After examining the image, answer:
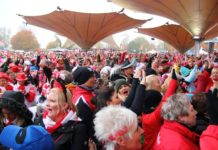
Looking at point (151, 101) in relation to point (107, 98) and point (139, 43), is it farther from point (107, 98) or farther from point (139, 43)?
point (139, 43)

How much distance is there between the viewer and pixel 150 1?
82.7 feet

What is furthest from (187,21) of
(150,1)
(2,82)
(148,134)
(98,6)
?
(148,134)

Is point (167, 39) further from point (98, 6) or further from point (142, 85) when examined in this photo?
point (142, 85)

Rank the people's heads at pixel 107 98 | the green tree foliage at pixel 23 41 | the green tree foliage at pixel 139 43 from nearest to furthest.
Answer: the people's heads at pixel 107 98
the green tree foliage at pixel 23 41
the green tree foliage at pixel 139 43

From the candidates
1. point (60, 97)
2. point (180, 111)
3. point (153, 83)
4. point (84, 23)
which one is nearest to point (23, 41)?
point (84, 23)

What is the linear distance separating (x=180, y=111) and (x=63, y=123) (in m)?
1.26

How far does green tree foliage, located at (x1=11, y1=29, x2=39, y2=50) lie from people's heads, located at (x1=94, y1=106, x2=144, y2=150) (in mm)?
94369

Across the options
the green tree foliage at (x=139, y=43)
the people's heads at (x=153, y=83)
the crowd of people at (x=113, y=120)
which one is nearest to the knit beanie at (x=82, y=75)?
the crowd of people at (x=113, y=120)

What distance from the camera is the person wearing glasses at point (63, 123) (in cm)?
342

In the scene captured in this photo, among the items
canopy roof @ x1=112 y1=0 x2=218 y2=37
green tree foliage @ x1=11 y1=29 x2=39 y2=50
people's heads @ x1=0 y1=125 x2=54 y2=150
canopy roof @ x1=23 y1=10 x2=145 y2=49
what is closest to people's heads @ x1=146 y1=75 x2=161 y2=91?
people's heads @ x1=0 y1=125 x2=54 y2=150

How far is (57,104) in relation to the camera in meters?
3.77

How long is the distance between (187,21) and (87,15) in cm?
937

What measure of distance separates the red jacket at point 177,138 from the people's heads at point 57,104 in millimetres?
1165

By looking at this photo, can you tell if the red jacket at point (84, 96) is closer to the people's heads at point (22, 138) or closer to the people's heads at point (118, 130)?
the people's heads at point (118, 130)
